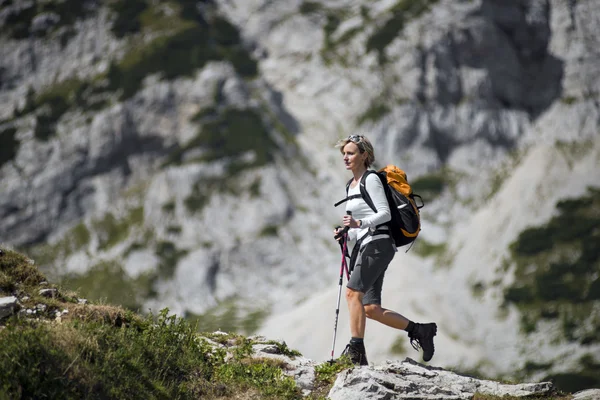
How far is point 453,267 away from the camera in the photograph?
133000 mm

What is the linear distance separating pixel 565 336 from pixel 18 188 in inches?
4929

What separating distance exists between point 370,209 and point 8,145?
6429 inches

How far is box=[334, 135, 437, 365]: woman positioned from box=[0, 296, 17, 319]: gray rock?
532cm

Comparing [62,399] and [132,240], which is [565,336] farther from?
[62,399]

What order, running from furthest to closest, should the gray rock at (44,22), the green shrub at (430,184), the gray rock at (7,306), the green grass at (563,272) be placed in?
the gray rock at (44,22) → the green shrub at (430,184) → the green grass at (563,272) → the gray rock at (7,306)

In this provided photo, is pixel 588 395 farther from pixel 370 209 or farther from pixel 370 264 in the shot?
pixel 370 209

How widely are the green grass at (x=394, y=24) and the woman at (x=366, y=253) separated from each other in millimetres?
168418

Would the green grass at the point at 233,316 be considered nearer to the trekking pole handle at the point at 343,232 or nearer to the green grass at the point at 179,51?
the green grass at the point at 179,51

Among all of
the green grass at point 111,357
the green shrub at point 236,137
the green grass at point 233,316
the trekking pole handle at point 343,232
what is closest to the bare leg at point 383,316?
the trekking pole handle at point 343,232

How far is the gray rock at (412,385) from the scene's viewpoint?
940 cm

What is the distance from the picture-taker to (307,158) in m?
155

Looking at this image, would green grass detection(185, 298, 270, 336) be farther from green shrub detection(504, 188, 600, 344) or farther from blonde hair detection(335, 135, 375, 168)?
blonde hair detection(335, 135, 375, 168)

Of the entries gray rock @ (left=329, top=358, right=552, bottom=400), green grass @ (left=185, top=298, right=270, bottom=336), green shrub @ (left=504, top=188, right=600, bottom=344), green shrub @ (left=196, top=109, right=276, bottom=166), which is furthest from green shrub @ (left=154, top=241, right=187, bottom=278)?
gray rock @ (left=329, top=358, right=552, bottom=400)

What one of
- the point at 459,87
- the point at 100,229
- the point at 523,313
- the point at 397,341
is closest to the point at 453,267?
the point at 523,313
